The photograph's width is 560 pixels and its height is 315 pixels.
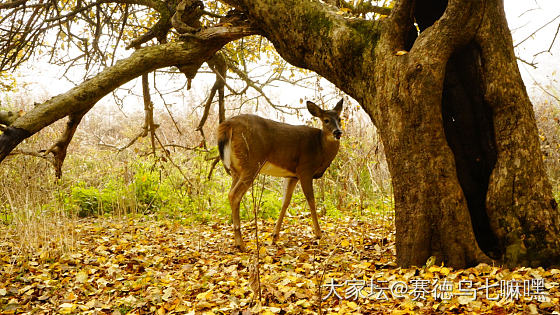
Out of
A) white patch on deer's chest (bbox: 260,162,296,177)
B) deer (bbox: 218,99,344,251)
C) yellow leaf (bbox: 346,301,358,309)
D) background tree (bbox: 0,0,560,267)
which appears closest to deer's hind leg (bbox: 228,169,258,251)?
deer (bbox: 218,99,344,251)

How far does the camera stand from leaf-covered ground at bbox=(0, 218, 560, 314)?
2.84m

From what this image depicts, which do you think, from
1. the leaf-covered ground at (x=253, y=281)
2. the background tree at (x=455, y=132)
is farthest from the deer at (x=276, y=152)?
the background tree at (x=455, y=132)

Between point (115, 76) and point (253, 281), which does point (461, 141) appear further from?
point (115, 76)

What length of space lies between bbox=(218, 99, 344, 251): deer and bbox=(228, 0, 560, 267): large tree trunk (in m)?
2.11

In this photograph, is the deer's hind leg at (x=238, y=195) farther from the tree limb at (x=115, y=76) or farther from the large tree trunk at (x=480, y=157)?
the large tree trunk at (x=480, y=157)

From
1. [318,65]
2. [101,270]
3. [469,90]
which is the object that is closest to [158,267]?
[101,270]

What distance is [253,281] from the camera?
3.17 meters

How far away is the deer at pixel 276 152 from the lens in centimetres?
554

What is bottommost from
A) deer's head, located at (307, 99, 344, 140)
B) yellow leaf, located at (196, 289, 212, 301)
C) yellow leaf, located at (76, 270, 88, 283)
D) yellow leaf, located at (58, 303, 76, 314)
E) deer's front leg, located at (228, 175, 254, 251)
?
yellow leaf, located at (58, 303, 76, 314)

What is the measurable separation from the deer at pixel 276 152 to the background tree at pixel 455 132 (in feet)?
6.60

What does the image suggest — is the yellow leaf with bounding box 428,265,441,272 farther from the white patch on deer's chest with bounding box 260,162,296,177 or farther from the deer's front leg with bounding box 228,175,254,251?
the white patch on deer's chest with bounding box 260,162,296,177

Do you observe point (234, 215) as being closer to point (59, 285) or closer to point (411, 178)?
point (59, 285)

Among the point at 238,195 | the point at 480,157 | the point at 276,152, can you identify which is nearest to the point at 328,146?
the point at 276,152

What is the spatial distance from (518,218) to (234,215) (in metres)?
3.08
